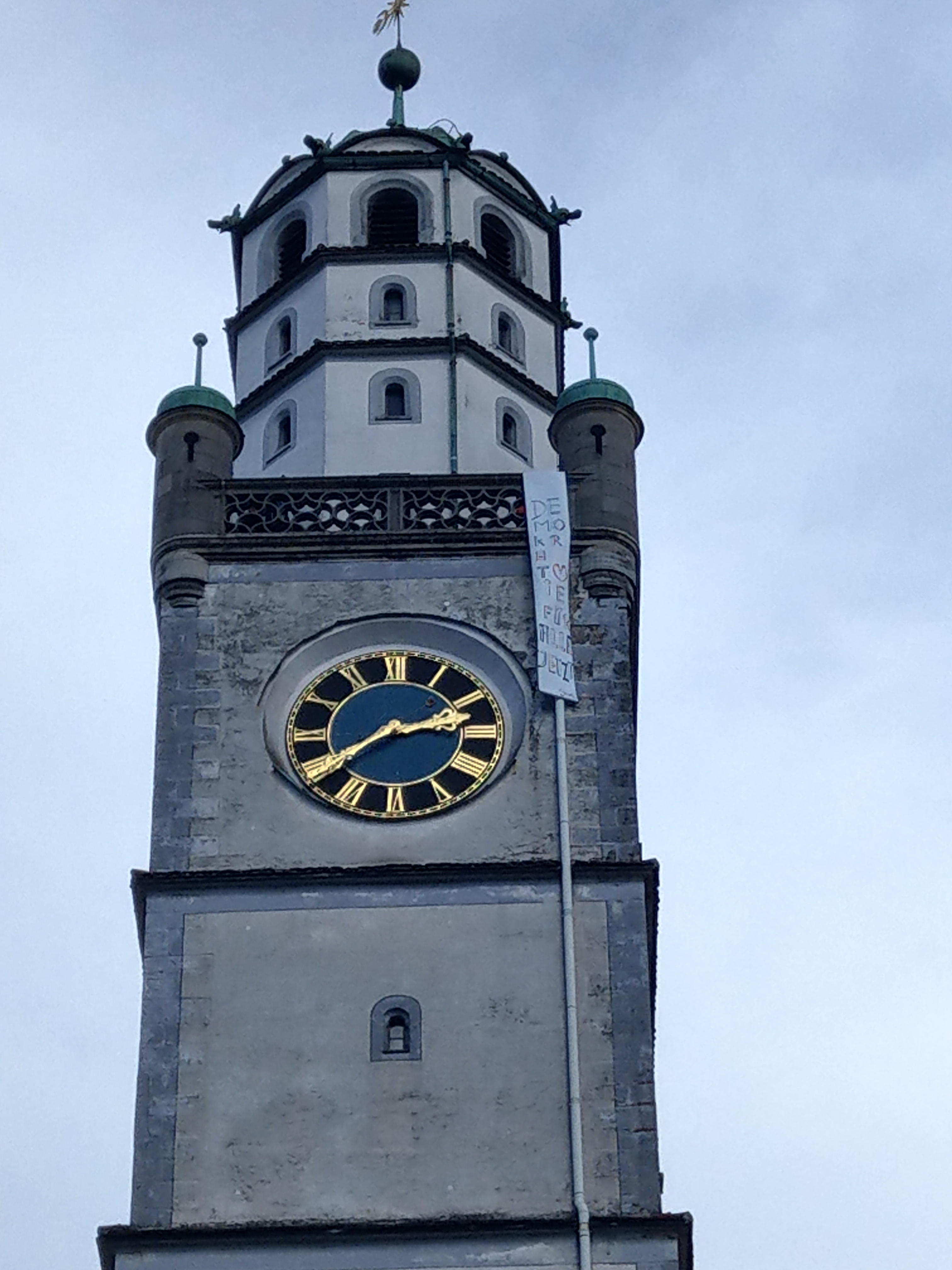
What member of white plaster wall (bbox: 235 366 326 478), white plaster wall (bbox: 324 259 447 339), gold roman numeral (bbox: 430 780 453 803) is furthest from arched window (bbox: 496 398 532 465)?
gold roman numeral (bbox: 430 780 453 803)

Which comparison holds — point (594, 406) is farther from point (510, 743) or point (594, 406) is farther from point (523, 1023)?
point (523, 1023)

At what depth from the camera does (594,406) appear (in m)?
39.1

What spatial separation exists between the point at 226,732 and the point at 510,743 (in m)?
2.95

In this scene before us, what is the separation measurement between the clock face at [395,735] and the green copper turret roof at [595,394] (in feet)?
12.9

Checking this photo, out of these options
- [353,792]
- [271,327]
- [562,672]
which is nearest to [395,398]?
[271,327]

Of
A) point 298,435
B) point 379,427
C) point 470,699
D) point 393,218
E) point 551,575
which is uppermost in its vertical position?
point 393,218

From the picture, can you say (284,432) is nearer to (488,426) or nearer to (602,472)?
(488,426)

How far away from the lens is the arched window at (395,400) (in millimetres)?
40281

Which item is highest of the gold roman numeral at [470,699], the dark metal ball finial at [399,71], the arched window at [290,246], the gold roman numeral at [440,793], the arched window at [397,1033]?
the dark metal ball finial at [399,71]

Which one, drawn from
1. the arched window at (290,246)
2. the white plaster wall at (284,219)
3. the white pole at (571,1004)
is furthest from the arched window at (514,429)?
the white pole at (571,1004)

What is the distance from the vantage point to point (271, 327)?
138ft

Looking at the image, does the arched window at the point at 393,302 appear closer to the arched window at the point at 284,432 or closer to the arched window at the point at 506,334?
the arched window at the point at 506,334

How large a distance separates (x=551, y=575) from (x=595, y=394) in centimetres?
285

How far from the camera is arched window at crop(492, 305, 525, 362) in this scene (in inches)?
1642
